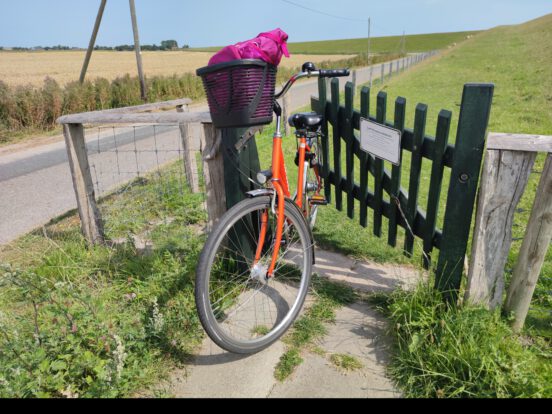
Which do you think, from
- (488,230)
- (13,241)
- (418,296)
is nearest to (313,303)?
(418,296)

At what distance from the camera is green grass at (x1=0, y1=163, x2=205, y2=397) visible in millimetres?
2158

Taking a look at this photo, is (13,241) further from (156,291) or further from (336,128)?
(336,128)

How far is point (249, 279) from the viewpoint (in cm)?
290

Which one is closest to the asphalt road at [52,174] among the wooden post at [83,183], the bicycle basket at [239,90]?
the wooden post at [83,183]

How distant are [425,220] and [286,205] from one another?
3.41ft

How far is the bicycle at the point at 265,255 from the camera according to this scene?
7.56 ft

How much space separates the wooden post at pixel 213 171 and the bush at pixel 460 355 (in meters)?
1.46

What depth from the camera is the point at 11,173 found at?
24.9 feet

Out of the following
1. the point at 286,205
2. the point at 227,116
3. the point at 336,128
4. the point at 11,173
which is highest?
the point at 227,116

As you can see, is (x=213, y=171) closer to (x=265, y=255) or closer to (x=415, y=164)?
(x=265, y=255)

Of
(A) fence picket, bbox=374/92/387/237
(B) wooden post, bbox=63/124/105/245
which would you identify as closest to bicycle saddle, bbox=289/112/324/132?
(A) fence picket, bbox=374/92/387/237

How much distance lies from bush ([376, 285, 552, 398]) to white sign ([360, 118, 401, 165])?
0.88 metres

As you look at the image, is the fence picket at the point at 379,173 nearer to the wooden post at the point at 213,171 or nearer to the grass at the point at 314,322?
the grass at the point at 314,322

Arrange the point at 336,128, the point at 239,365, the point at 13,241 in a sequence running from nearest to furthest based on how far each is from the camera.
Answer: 1. the point at 239,365
2. the point at 336,128
3. the point at 13,241
